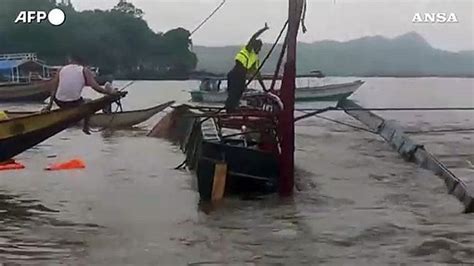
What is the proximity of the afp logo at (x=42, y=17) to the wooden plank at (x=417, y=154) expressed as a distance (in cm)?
460

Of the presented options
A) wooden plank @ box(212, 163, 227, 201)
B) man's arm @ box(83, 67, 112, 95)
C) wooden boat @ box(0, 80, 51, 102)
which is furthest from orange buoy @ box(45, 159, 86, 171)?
wooden boat @ box(0, 80, 51, 102)

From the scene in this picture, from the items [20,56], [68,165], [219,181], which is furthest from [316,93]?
[219,181]

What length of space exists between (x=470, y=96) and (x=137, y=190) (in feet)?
32.1

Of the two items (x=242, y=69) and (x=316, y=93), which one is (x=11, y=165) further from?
(x=316, y=93)

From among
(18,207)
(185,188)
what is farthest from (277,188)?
(18,207)

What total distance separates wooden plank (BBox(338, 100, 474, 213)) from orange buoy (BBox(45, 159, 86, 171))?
3.39 meters

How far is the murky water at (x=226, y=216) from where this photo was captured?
616 centimetres

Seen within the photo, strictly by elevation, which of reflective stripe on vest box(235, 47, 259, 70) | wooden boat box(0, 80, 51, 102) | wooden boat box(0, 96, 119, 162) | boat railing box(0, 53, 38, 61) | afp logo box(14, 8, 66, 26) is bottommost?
wooden boat box(0, 80, 51, 102)

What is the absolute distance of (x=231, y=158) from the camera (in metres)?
7.79

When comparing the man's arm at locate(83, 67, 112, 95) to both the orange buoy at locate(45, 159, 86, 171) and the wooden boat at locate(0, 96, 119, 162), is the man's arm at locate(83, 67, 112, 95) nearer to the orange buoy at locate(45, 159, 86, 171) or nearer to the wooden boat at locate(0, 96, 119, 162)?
the wooden boat at locate(0, 96, 119, 162)

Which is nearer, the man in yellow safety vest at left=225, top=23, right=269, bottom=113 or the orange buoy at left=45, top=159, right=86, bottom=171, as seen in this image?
the man in yellow safety vest at left=225, top=23, right=269, bottom=113

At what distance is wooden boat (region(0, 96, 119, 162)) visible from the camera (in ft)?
27.2

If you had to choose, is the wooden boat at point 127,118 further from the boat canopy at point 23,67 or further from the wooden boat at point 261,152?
the wooden boat at point 261,152

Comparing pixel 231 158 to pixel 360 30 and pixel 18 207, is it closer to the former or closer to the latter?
pixel 18 207
